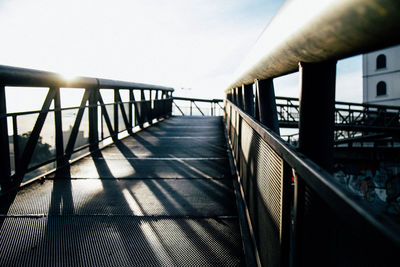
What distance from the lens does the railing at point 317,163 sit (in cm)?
70

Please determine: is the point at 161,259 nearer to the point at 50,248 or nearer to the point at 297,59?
the point at 50,248

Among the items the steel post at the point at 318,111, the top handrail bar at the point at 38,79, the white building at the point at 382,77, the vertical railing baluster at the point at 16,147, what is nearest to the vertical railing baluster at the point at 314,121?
the steel post at the point at 318,111

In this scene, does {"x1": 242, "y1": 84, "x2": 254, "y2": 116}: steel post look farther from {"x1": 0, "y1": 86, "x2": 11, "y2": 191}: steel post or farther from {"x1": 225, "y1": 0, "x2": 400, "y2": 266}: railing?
{"x1": 0, "y1": 86, "x2": 11, "y2": 191}: steel post

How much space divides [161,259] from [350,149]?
2663 centimetres

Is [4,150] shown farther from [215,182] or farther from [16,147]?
[215,182]

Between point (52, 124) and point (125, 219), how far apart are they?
7.64ft

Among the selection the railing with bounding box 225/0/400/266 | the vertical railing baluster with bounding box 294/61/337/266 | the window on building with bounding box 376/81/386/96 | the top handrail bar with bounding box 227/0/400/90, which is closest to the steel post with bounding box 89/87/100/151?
the railing with bounding box 225/0/400/266

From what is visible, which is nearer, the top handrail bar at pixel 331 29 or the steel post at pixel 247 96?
the top handrail bar at pixel 331 29

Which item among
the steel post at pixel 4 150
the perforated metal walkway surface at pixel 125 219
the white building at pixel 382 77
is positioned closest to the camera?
the perforated metal walkway surface at pixel 125 219

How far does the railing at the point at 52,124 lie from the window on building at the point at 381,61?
3711 cm

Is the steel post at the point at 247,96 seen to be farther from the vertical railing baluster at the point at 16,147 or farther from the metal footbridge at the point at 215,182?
the vertical railing baluster at the point at 16,147

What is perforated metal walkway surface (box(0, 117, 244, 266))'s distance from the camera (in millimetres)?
2322

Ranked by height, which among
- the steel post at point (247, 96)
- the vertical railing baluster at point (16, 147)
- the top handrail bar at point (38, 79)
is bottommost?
the vertical railing baluster at point (16, 147)

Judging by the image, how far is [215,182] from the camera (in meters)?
4.18
